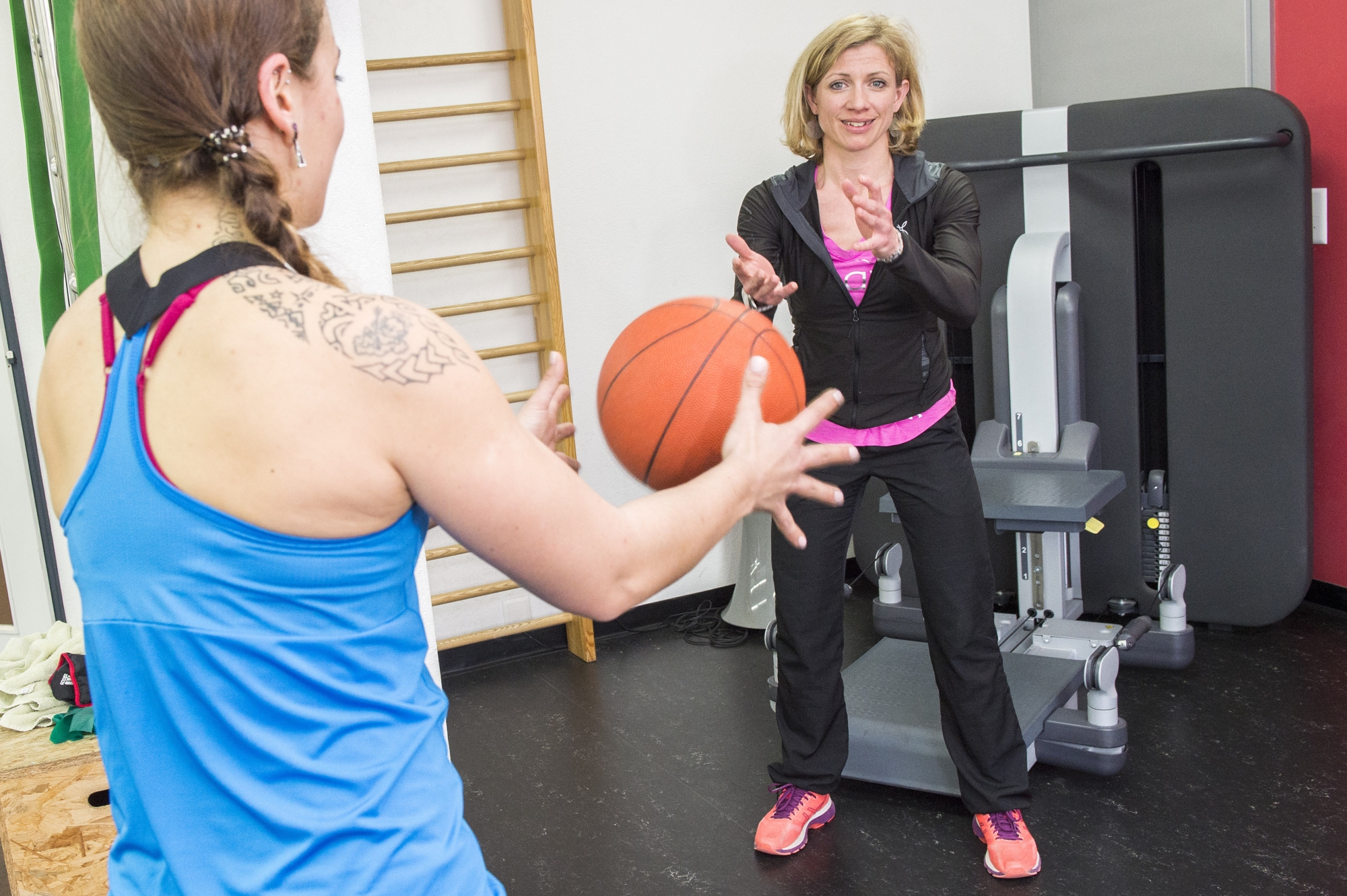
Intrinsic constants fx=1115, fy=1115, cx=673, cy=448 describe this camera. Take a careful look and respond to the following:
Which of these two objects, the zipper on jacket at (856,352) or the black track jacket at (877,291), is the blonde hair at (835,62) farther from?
the zipper on jacket at (856,352)

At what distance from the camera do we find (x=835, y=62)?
2.29 meters

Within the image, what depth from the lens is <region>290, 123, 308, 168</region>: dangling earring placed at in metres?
0.83

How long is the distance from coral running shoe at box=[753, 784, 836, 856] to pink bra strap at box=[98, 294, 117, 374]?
1952mm

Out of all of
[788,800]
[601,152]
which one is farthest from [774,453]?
[601,152]

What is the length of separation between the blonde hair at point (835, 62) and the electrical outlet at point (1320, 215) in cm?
170

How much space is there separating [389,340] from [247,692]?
271 mm

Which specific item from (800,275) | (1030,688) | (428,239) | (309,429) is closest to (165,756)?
(309,429)

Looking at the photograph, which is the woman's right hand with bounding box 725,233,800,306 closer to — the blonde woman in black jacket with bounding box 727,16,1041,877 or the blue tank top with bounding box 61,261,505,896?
the blonde woman in black jacket with bounding box 727,16,1041,877

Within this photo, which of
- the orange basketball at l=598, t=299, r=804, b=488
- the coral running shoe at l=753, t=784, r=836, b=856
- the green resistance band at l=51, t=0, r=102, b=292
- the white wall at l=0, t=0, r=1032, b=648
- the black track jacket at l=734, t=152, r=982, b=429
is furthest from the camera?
the white wall at l=0, t=0, r=1032, b=648

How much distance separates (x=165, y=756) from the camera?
81 cm

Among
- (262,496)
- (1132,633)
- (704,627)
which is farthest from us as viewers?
(704,627)

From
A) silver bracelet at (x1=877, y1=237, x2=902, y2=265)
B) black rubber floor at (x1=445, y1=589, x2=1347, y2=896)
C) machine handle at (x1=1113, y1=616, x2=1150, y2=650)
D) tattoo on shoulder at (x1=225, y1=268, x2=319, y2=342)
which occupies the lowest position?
black rubber floor at (x1=445, y1=589, x2=1347, y2=896)

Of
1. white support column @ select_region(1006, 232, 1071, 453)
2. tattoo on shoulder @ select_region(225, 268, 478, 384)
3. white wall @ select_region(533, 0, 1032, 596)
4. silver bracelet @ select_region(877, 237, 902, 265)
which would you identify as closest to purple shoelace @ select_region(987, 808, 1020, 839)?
silver bracelet @ select_region(877, 237, 902, 265)

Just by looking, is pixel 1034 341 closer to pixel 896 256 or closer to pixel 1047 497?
pixel 1047 497
